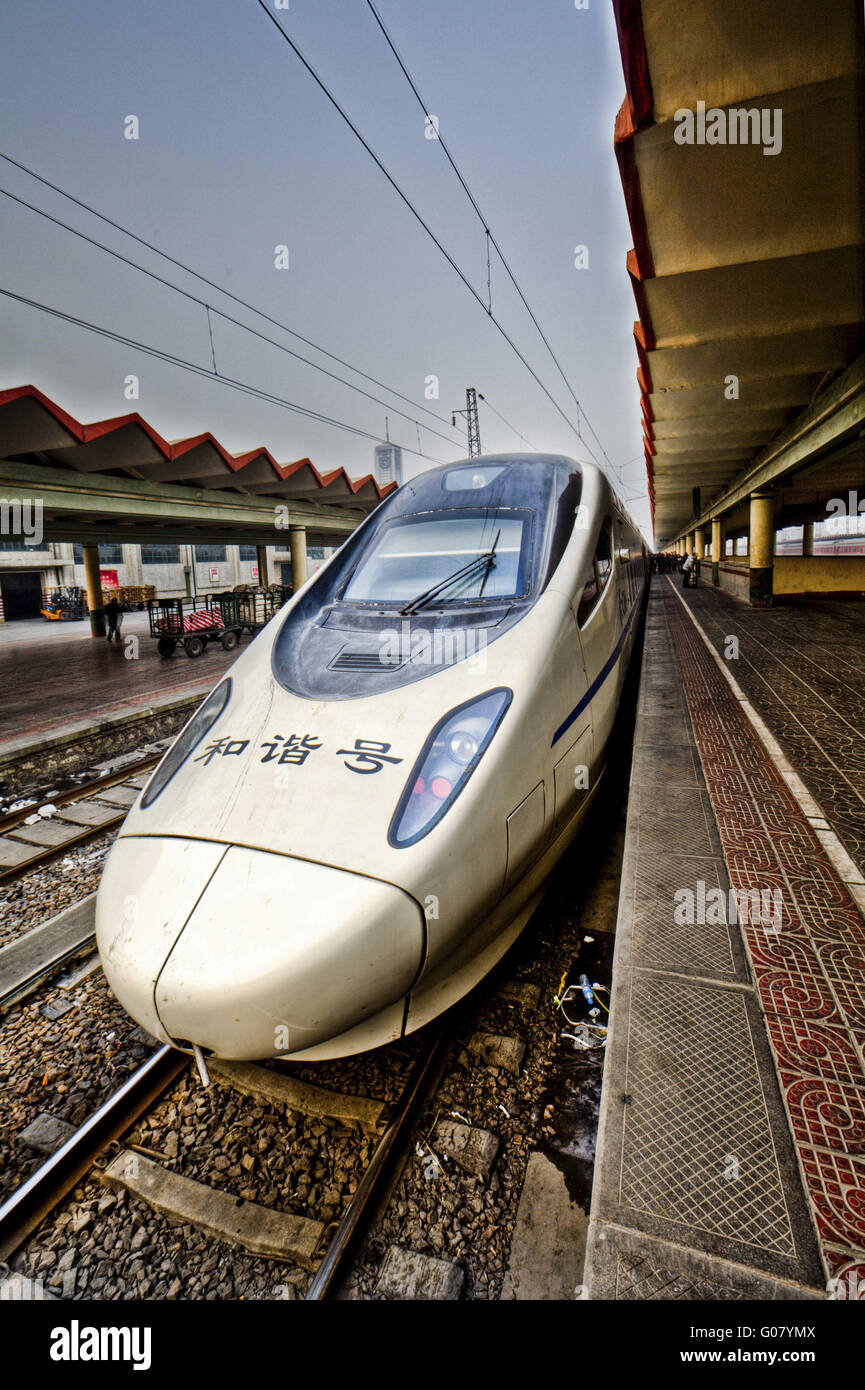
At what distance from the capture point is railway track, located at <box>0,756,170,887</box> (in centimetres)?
514

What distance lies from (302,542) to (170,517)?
614cm

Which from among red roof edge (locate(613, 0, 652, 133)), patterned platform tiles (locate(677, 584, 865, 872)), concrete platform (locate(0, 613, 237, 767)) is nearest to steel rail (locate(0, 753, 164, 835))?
concrete platform (locate(0, 613, 237, 767))

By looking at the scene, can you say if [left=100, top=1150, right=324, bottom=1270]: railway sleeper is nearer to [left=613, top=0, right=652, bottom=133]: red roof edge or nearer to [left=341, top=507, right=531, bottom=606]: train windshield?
[left=341, top=507, right=531, bottom=606]: train windshield

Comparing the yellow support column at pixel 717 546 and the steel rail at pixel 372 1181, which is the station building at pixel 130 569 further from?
the steel rail at pixel 372 1181

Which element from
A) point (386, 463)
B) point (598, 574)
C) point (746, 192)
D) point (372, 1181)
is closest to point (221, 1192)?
point (372, 1181)

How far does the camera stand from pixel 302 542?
20.3 meters

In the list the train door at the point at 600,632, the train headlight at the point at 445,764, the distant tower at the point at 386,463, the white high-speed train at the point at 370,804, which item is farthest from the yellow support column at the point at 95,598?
the distant tower at the point at 386,463

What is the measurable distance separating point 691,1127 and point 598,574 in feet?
10.2

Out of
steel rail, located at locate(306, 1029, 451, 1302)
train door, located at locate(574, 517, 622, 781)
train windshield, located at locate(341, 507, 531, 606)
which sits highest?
train windshield, located at locate(341, 507, 531, 606)

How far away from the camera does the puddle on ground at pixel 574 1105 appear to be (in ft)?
7.69

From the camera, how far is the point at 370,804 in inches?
90.7

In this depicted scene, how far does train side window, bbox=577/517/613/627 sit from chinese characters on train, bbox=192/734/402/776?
1.60 meters

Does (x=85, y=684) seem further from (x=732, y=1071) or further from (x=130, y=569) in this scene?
(x=130, y=569)
